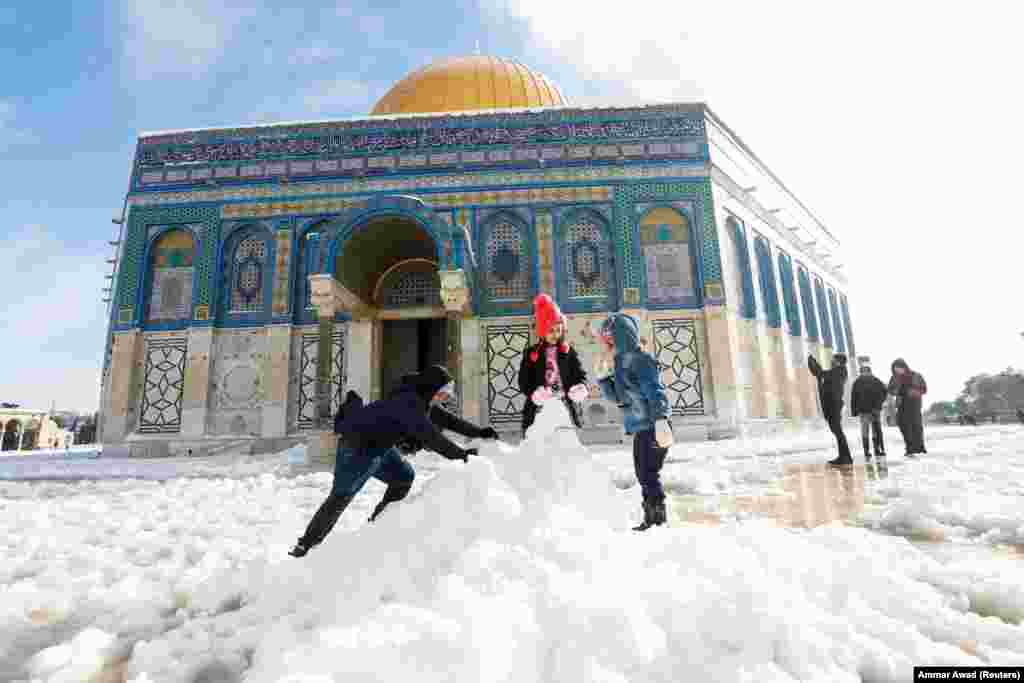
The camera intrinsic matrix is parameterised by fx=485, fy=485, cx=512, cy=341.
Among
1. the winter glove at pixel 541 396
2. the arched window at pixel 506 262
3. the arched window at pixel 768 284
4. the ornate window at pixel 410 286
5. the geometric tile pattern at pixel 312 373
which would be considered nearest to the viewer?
the winter glove at pixel 541 396

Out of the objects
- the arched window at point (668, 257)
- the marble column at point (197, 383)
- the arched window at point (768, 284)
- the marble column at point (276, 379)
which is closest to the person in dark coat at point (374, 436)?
the marble column at point (276, 379)

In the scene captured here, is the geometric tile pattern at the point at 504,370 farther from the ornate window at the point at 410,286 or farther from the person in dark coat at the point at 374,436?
the person in dark coat at the point at 374,436

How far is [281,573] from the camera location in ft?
6.64

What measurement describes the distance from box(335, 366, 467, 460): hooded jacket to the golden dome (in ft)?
44.8

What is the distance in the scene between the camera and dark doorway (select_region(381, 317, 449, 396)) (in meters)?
12.3

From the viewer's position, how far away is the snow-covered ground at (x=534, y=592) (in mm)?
1195

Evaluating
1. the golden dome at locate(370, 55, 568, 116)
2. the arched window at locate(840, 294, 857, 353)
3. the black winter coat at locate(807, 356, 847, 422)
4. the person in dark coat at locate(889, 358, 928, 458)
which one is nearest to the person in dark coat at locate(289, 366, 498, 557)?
the black winter coat at locate(807, 356, 847, 422)

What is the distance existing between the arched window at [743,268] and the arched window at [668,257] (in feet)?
5.58

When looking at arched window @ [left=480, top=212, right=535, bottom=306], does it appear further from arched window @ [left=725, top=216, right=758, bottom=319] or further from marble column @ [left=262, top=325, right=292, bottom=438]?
arched window @ [left=725, top=216, right=758, bottom=319]

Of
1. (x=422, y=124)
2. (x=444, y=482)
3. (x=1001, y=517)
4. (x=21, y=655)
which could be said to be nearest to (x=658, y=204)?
(x=422, y=124)

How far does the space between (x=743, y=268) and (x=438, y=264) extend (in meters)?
8.01

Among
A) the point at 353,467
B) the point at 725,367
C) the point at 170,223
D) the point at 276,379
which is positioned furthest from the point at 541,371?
the point at 170,223

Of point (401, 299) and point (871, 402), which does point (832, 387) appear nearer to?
point (871, 402)

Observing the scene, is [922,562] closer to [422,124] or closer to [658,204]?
[658,204]
